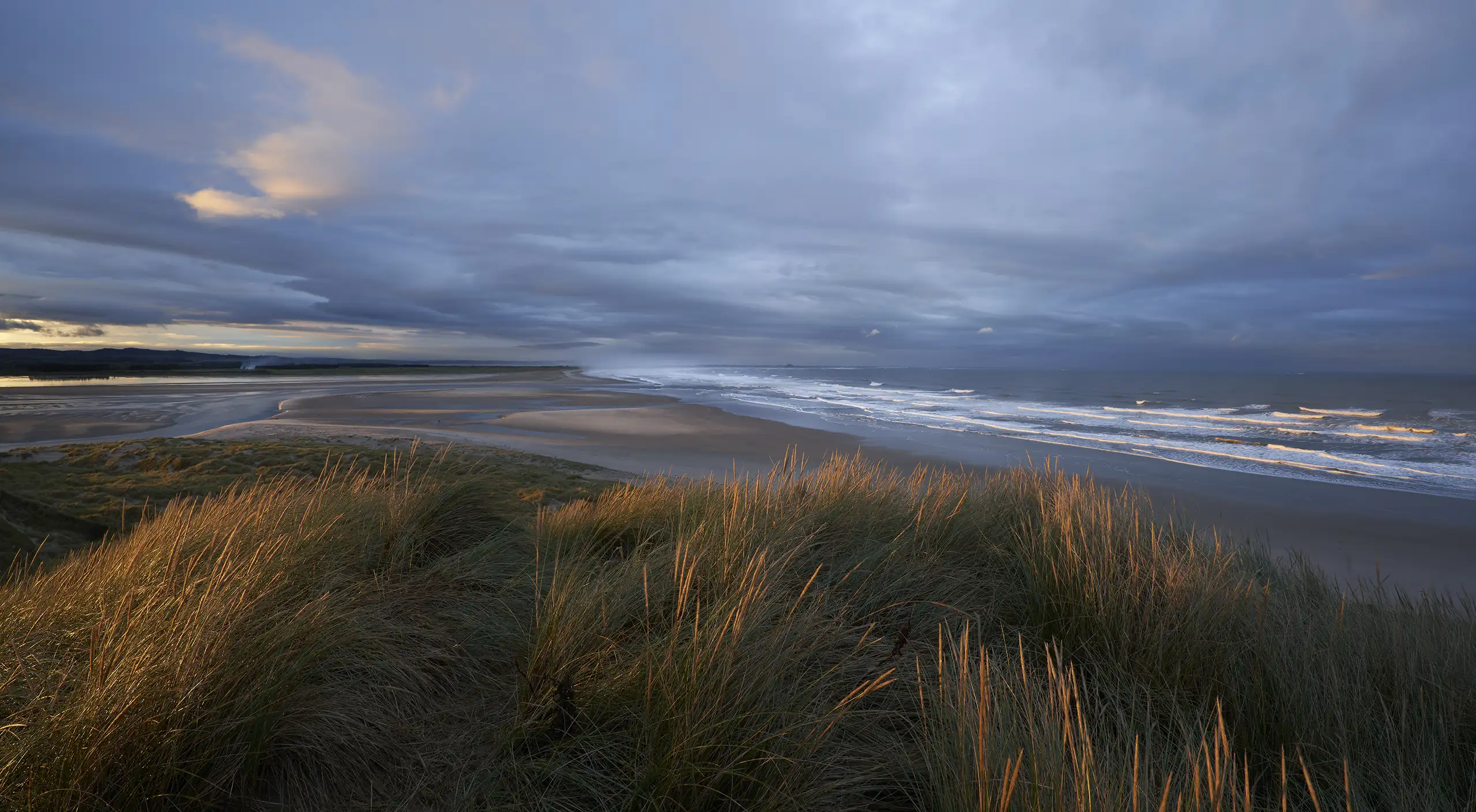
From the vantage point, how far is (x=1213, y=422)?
26.5 meters

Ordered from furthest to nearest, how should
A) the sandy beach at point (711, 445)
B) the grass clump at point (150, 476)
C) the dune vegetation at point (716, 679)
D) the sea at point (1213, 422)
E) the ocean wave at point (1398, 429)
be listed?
the ocean wave at point (1398, 429) < the sea at point (1213, 422) < the sandy beach at point (711, 445) < the grass clump at point (150, 476) < the dune vegetation at point (716, 679)

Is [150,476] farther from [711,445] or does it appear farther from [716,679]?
[711,445]

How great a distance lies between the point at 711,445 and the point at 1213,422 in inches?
885

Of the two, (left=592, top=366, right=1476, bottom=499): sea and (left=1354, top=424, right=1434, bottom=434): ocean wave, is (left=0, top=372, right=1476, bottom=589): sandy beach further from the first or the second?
(left=1354, top=424, right=1434, bottom=434): ocean wave

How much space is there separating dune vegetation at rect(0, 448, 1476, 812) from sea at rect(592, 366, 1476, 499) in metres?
15.0

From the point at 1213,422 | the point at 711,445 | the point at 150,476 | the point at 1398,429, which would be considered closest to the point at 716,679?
the point at 150,476

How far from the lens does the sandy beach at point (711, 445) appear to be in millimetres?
9398

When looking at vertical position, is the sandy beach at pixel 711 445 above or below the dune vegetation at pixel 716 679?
below

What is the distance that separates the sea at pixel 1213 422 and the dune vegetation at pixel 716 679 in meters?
15.0

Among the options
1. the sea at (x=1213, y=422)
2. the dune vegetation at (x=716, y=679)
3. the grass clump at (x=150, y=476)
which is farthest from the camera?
the sea at (x=1213, y=422)

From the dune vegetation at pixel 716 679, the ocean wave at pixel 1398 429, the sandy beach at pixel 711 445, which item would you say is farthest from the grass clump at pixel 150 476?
the ocean wave at pixel 1398 429

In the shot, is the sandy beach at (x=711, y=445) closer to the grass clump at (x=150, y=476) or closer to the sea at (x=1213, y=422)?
the sea at (x=1213, y=422)

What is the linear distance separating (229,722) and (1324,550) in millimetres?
12250

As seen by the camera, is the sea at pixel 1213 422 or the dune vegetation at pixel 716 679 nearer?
the dune vegetation at pixel 716 679
